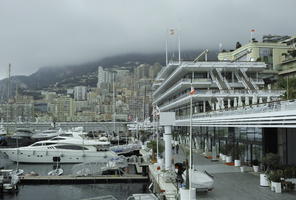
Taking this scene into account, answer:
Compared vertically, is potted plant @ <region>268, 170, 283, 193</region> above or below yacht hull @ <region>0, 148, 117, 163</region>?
above

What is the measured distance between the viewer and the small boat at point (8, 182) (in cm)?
2514

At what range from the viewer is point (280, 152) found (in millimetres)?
21969

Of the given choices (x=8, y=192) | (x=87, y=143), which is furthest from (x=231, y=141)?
(x=87, y=143)

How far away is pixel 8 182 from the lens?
25.4 metres

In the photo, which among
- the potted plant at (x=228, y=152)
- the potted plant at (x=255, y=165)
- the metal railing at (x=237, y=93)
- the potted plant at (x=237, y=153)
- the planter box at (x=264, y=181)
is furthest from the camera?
the metal railing at (x=237, y=93)

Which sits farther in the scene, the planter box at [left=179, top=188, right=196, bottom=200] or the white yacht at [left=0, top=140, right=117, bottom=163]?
the white yacht at [left=0, top=140, right=117, bottom=163]

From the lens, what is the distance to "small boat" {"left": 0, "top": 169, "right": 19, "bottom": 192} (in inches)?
990

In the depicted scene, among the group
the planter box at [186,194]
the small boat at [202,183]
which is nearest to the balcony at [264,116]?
the small boat at [202,183]

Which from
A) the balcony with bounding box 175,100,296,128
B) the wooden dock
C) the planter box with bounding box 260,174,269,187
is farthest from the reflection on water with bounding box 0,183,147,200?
the planter box with bounding box 260,174,269,187

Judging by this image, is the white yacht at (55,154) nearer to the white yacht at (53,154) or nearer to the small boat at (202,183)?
the white yacht at (53,154)

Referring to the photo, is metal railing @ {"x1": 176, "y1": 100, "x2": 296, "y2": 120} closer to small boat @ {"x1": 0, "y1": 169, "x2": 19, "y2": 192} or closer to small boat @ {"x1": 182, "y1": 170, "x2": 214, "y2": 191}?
small boat @ {"x1": 182, "y1": 170, "x2": 214, "y2": 191}

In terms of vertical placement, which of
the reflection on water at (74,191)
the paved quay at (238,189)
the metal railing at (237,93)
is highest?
the metal railing at (237,93)

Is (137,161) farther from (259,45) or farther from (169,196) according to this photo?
(259,45)

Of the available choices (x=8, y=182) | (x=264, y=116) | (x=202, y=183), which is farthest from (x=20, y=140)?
(x=264, y=116)
